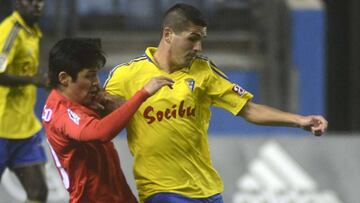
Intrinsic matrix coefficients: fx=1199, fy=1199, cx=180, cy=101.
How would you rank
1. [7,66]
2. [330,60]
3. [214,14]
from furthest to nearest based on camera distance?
[330,60] < [214,14] < [7,66]

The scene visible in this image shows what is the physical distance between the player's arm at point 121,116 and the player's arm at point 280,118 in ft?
2.75

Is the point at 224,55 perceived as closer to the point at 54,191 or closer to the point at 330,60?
the point at 330,60

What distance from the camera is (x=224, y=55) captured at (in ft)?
43.9

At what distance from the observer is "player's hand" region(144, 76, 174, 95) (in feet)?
18.4

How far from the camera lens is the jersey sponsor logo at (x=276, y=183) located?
1020 cm

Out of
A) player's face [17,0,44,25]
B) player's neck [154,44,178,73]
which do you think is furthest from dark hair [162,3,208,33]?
player's face [17,0,44,25]

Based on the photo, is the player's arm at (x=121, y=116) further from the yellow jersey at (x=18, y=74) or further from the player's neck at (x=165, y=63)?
the yellow jersey at (x=18, y=74)

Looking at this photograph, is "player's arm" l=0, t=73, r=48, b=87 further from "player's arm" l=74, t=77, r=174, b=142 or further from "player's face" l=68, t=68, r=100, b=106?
"player's arm" l=74, t=77, r=174, b=142

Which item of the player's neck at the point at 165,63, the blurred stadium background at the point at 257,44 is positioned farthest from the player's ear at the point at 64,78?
the blurred stadium background at the point at 257,44

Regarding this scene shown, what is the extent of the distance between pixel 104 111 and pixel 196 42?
62 centimetres

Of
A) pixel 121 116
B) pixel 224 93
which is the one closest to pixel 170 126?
pixel 224 93

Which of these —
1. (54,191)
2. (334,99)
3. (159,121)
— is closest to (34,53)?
(54,191)

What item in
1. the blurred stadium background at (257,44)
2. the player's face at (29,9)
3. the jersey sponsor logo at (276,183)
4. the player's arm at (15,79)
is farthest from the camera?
the blurred stadium background at (257,44)

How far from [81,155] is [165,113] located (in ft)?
1.74
